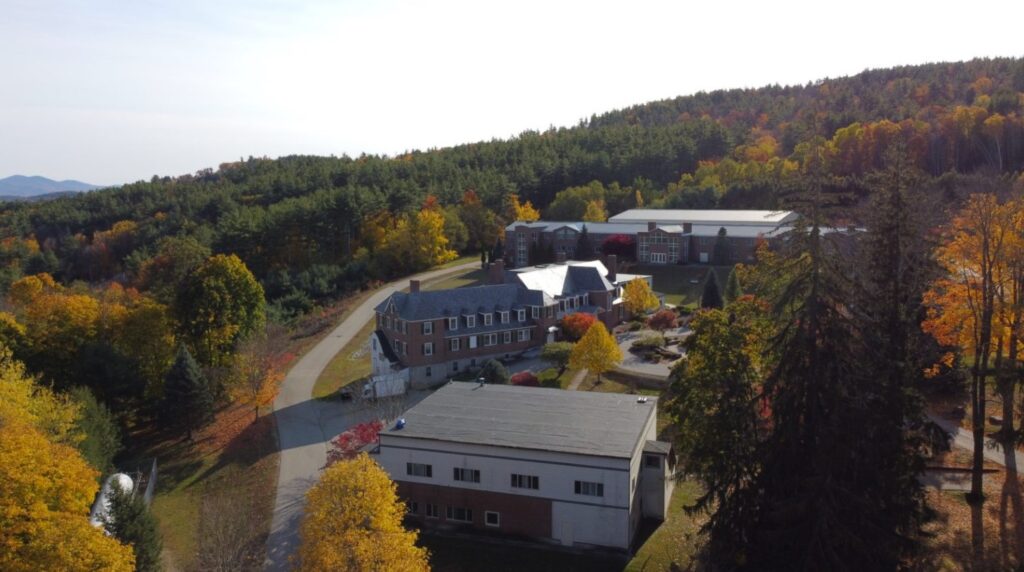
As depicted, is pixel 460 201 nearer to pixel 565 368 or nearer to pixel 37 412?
pixel 565 368

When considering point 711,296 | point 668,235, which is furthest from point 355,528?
point 668,235

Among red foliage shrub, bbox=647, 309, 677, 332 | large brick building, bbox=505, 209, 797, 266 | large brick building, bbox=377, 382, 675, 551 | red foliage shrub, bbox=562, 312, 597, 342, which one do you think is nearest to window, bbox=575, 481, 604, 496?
large brick building, bbox=377, 382, 675, 551

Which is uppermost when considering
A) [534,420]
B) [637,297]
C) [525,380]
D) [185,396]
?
[637,297]

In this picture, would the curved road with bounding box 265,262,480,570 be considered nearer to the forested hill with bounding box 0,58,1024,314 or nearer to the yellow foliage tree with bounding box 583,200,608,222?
the forested hill with bounding box 0,58,1024,314

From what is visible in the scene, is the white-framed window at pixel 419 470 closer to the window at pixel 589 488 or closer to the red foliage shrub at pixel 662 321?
the window at pixel 589 488

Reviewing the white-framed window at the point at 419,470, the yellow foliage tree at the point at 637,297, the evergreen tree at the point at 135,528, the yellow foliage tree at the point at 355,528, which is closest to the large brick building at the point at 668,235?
the yellow foliage tree at the point at 637,297

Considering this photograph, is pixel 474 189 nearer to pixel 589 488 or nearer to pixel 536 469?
pixel 536 469
